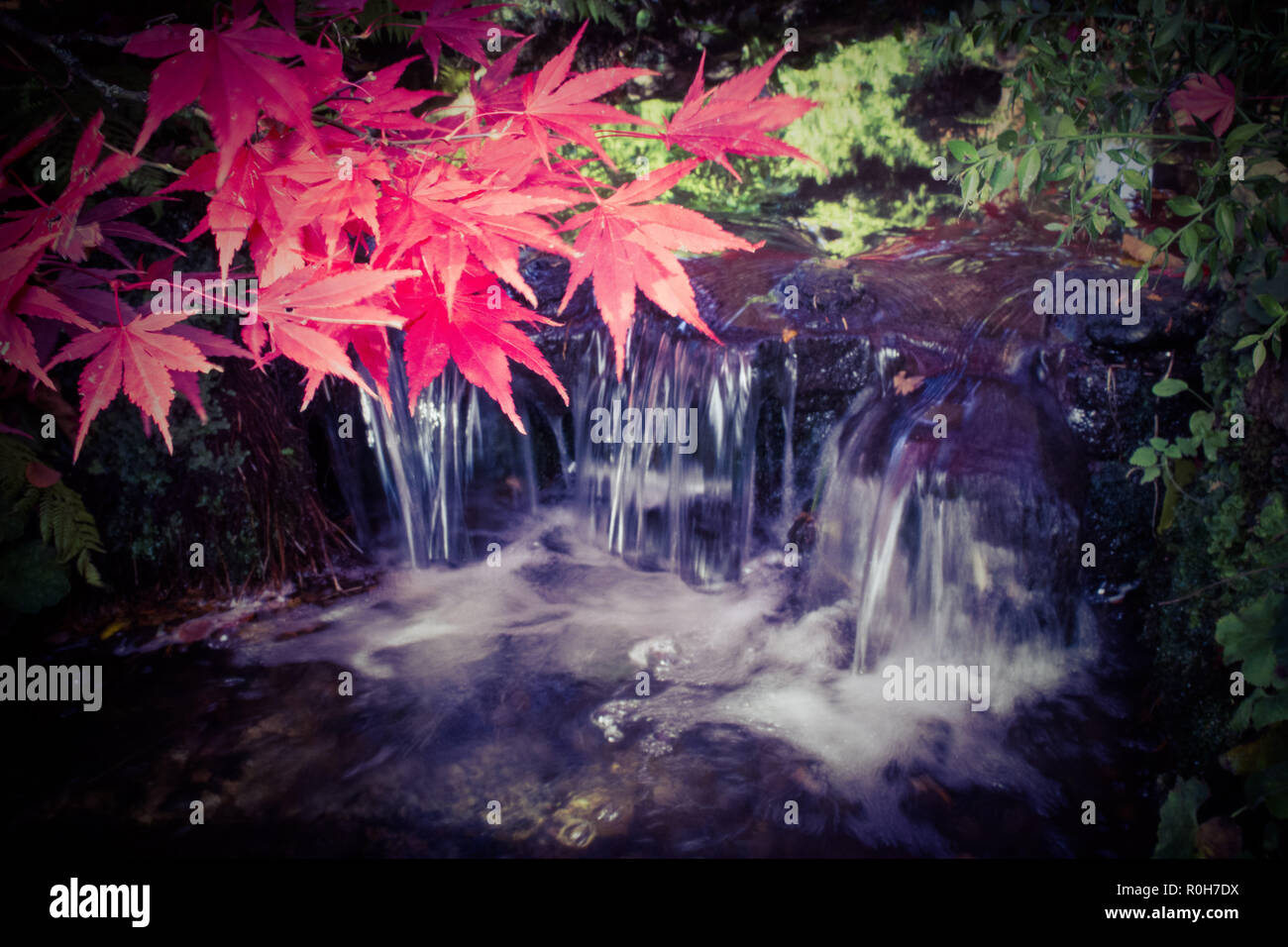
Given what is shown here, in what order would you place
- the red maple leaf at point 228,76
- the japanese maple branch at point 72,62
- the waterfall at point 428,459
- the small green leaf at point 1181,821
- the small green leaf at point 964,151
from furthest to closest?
the waterfall at point 428,459 → the small green leaf at point 964,151 → the small green leaf at point 1181,821 → the japanese maple branch at point 72,62 → the red maple leaf at point 228,76

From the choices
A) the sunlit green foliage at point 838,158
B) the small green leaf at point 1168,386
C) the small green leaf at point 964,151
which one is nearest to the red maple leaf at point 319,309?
the small green leaf at point 964,151

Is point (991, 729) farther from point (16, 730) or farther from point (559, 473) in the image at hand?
point (16, 730)

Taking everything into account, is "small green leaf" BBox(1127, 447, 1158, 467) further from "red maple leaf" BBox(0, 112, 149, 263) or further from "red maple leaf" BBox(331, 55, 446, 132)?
"red maple leaf" BBox(0, 112, 149, 263)

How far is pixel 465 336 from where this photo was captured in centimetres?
158

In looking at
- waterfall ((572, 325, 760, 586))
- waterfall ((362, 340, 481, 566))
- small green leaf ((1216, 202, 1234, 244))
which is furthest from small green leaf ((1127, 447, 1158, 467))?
waterfall ((362, 340, 481, 566))

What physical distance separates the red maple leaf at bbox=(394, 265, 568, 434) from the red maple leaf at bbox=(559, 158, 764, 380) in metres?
0.21

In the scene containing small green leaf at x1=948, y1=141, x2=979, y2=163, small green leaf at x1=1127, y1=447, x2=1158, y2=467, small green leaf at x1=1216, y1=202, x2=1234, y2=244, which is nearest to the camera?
small green leaf at x1=1216, y1=202, x2=1234, y2=244

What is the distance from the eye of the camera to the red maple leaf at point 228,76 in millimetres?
1200

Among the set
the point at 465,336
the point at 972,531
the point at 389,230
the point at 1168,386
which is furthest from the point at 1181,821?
the point at 389,230

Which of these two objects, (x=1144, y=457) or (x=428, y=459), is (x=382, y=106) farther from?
(x=1144, y=457)

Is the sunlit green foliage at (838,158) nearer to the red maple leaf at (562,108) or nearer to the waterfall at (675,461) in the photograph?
the waterfall at (675,461)

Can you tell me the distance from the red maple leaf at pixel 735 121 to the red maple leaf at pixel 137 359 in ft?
3.81

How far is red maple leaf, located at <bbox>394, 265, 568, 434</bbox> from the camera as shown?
5.05 feet
